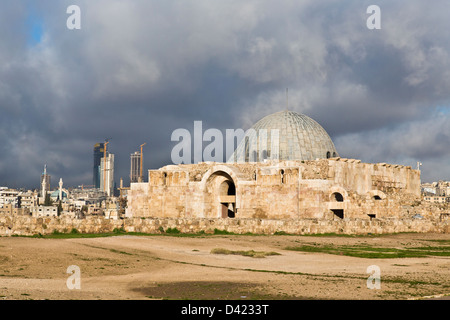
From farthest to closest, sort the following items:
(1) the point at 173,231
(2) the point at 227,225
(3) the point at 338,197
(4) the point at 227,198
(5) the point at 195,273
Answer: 1. (4) the point at 227,198
2. (3) the point at 338,197
3. (2) the point at 227,225
4. (1) the point at 173,231
5. (5) the point at 195,273

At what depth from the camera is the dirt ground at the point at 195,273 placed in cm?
1373

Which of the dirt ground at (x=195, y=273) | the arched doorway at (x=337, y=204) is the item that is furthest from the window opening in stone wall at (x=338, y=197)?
the dirt ground at (x=195, y=273)

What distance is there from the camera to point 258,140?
49312 millimetres

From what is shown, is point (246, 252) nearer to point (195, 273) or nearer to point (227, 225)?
point (195, 273)

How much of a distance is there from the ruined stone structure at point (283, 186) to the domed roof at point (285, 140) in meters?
0.09

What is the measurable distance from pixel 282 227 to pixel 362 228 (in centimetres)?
530

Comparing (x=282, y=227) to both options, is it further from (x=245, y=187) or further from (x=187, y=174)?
(x=187, y=174)

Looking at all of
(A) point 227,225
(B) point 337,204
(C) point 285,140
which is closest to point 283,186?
(B) point 337,204

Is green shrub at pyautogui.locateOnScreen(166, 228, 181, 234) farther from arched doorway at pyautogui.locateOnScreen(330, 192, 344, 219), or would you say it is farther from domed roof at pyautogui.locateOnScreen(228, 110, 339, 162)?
domed roof at pyautogui.locateOnScreen(228, 110, 339, 162)

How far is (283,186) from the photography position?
40.6m

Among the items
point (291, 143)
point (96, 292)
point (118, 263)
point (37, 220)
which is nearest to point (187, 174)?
point (291, 143)

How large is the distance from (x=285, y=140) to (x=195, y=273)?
31349mm

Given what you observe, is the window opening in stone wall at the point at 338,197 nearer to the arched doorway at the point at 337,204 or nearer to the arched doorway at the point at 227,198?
the arched doorway at the point at 337,204

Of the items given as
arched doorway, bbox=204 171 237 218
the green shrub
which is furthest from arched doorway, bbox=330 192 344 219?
the green shrub
